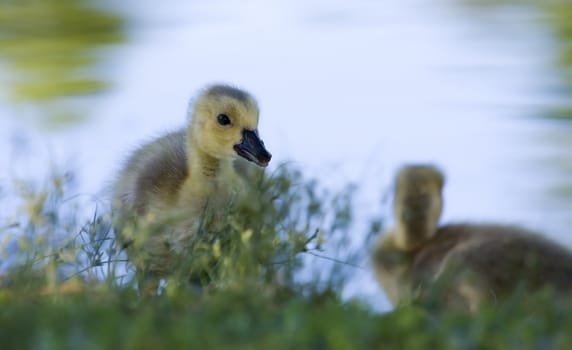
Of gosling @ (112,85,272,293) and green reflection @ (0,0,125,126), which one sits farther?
green reflection @ (0,0,125,126)

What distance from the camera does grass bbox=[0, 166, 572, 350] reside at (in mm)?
2494

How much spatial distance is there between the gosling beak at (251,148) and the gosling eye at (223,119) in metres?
0.08

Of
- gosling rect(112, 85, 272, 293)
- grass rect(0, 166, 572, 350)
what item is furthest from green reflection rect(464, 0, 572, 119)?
grass rect(0, 166, 572, 350)

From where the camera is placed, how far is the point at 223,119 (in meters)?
4.55

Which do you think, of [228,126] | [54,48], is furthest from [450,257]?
[54,48]

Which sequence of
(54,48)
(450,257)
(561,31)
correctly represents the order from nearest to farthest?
1. (450,257)
2. (561,31)
3. (54,48)

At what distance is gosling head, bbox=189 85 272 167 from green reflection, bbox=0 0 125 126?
388 centimetres

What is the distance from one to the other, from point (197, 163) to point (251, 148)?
245mm

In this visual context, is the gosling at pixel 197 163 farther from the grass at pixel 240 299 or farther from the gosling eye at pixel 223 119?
the grass at pixel 240 299

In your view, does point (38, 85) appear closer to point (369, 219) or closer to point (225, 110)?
point (225, 110)

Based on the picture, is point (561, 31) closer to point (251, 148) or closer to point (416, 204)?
point (416, 204)

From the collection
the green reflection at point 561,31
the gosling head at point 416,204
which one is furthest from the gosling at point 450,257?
the green reflection at point 561,31

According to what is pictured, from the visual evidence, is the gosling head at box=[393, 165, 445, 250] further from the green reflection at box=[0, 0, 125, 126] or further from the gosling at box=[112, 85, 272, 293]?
the green reflection at box=[0, 0, 125, 126]

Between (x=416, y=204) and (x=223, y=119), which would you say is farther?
(x=416, y=204)
